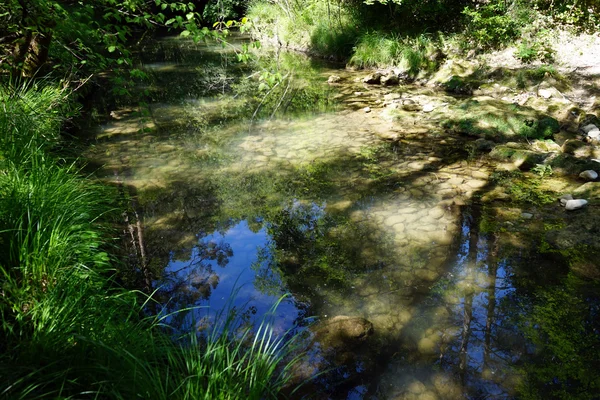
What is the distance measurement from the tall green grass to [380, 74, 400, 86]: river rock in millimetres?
8492

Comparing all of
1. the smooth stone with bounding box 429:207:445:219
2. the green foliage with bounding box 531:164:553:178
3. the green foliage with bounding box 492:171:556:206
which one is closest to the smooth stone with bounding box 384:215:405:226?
the smooth stone with bounding box 429:207:445:219

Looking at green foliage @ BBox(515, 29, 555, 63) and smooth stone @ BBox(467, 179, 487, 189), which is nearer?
smooth stone @ BBox(467, 179, 487, 189)

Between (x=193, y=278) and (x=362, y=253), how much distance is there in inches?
66.2

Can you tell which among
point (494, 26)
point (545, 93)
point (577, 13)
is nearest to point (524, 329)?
point (545, 93)

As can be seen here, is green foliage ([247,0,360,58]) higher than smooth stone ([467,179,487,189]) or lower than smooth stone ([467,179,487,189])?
higher

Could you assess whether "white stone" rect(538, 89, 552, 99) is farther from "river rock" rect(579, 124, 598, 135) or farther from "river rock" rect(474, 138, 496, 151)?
"river rock" rect(474, 138, 496, 151)

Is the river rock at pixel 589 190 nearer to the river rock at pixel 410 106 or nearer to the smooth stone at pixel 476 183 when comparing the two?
the smooth stone at pixel 476 183

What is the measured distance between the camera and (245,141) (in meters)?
7.09

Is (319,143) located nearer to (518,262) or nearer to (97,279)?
(518,262)

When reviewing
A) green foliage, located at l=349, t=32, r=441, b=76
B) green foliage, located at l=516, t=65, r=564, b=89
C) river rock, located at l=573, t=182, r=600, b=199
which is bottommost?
river rock, located at l=573, t=182, r=600, b=199

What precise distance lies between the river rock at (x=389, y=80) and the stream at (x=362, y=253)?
2.64 m

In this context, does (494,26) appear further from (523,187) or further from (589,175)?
(523,187)

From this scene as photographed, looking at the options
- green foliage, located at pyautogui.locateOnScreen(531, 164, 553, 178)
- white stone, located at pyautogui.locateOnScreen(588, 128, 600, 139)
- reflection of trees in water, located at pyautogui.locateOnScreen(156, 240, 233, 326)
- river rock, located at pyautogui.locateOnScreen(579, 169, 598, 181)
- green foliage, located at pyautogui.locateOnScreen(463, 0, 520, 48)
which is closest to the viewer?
reflection of trees in water, located at pyautogui.locateOnScreen(156, 240, 233, 326)

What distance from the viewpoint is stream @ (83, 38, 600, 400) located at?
2.80m
